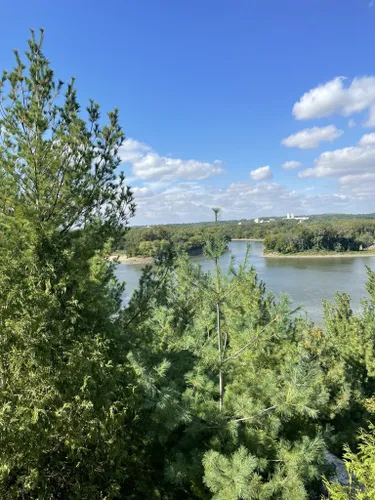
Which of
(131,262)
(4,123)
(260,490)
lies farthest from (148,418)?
(131,262)

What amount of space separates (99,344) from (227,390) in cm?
238

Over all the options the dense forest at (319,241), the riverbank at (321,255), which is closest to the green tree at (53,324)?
the riverbank at (321,255)

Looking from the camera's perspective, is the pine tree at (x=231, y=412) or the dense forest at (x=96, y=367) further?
the pine tree at (x=231, y=412)

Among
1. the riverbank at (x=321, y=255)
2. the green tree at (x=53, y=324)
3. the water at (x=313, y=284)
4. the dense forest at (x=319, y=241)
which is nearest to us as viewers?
the green tree at (x=53, y=324)

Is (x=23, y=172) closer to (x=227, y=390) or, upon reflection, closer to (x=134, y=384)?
(x=134, y=384)

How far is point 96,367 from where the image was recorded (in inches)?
148

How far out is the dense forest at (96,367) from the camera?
3551mm

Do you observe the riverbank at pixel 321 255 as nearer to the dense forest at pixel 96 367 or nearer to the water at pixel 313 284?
the water at pixel 313 284

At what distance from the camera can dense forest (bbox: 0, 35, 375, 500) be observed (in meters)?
3.55

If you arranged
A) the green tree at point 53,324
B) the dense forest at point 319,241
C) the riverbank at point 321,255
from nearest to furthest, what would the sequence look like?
the green tree at point 53,324 < the riverbank at point 321,255 < the dense forest at point 319,241

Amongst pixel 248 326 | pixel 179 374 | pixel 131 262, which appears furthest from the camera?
pixel 131 262

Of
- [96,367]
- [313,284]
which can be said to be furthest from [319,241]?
[96,367]

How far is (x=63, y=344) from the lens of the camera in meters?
3.73

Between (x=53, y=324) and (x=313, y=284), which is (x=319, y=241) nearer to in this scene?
(x=313, y=284)
